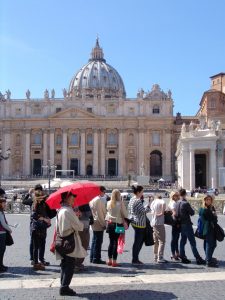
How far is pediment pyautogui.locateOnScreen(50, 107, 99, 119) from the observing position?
8081cm

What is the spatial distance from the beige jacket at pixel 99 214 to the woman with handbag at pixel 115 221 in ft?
1.28

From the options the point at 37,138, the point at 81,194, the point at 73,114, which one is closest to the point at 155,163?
the point at 73,114

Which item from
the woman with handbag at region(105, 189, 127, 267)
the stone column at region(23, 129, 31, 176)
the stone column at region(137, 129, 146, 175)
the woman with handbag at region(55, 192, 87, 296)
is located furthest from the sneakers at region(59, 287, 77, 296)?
the stone column at region(23, 129, 31, 176)

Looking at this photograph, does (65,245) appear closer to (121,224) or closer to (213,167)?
(121,224)

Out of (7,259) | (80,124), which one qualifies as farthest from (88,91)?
(7,259)

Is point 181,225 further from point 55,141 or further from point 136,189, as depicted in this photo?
point 55,141

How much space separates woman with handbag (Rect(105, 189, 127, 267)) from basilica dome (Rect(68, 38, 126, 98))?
9805 cm

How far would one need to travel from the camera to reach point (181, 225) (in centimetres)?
1014

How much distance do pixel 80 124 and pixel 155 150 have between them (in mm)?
13156

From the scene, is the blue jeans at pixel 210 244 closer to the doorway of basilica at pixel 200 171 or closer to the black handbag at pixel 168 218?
the black handbag at pixel 168 218

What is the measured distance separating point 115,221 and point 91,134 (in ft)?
238

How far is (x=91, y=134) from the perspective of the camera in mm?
81938

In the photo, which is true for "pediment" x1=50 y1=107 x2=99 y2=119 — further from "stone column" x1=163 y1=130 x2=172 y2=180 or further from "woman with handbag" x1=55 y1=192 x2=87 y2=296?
"woman with handbag" x1=55 y1=192 x2=87 y2=296

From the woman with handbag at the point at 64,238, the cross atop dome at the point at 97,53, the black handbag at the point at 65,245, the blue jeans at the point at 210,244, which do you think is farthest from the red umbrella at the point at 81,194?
the cross atop dome at the point at 97,53
